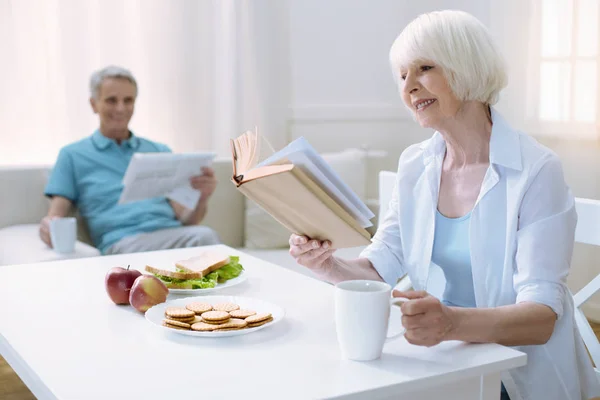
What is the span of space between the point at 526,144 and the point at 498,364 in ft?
1.78

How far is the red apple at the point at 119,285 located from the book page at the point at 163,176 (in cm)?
130

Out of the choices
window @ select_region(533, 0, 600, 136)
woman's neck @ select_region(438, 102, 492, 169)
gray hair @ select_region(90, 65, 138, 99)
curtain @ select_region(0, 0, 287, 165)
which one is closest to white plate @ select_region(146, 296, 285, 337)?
woman's neck @ select_region(438, 102, 492, 169)

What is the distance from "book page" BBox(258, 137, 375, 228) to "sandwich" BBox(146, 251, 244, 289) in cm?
46

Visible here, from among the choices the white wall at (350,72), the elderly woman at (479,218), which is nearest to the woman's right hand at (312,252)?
the elderly woman at (479,218)

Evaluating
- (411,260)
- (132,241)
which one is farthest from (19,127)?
(411,260)

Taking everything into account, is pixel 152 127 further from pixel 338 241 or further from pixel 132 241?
pixel 338 241

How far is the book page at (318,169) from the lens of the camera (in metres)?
1.16

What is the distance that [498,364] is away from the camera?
1.16 m

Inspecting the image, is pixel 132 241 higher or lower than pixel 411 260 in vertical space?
lower

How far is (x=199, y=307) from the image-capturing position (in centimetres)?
137

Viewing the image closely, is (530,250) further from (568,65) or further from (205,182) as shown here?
(568,65)

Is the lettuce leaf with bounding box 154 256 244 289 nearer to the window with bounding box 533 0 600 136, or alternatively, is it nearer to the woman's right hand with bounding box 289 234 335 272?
the woman's right hand with bounding box 289 234 335 272

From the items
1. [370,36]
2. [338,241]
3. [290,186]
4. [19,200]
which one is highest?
[370,36]

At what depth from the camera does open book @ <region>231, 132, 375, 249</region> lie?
116cm
